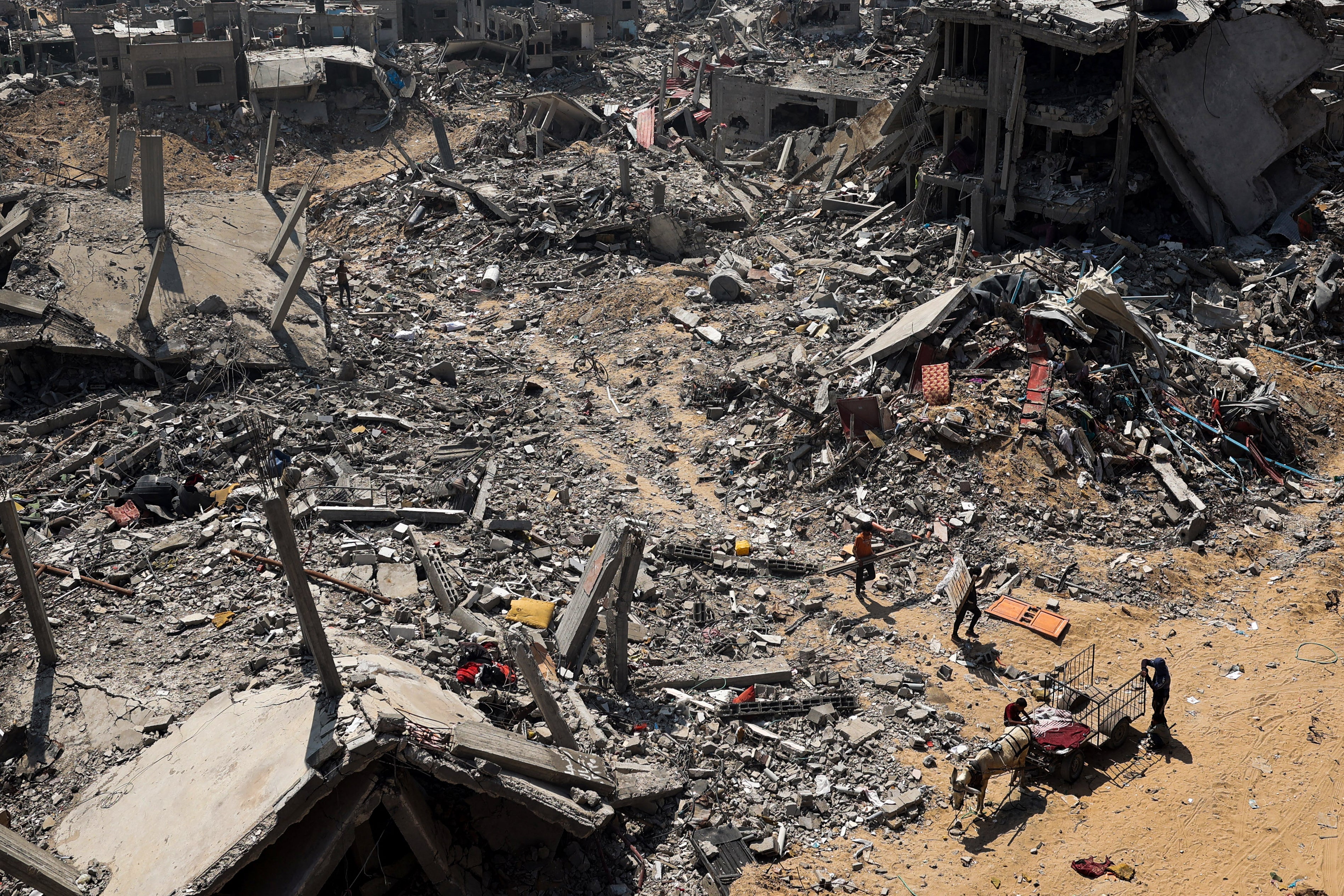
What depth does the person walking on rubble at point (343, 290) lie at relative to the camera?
2012 cm

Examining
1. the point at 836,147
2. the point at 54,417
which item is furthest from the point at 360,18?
the point at 54,417

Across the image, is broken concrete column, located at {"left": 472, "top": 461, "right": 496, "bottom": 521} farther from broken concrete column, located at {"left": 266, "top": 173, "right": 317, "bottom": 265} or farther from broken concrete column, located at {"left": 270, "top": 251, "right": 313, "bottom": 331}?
broken concrete column, located at {"left": 266, "top": 173, "right": 317, "bottom": 265}

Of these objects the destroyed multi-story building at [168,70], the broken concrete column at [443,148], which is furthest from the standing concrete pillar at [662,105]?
the destroyed multi-story building at [168,70]

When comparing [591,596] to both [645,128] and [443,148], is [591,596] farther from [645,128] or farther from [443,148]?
[645,128]

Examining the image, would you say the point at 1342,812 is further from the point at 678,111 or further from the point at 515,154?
the point at 678,111

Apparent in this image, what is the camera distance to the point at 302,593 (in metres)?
7.90

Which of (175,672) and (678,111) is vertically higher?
(678,111)

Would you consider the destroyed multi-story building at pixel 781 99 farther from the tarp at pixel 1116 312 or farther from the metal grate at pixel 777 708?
the metal grate at pixel 777 708

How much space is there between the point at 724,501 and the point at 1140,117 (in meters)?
11.9

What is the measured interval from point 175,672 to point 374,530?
3084 millimetres

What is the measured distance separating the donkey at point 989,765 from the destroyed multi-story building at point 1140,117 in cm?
1322

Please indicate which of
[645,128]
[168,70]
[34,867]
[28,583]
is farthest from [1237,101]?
[168,70]

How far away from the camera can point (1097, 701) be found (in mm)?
10562

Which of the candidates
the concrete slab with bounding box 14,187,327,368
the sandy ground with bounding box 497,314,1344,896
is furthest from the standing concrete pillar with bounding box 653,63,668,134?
the sandy ground with bounding box 497,314,1344,896
